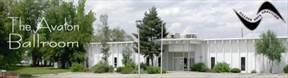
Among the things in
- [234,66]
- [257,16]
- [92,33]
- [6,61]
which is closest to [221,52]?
[234,66]

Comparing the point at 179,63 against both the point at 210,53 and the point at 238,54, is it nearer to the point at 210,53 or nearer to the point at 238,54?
the point at 210,53

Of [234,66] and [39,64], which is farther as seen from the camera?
[39,64]

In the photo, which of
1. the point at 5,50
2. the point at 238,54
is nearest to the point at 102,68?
the point at 5,50

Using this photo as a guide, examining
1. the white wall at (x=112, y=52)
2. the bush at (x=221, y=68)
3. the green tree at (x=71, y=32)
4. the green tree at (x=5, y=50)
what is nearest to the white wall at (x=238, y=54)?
the bush at (x=221, y=68)

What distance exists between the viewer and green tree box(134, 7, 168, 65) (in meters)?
63.7

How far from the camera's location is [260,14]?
50094 mm

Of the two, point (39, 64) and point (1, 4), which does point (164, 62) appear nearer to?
point (1, 4)

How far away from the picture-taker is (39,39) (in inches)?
3019

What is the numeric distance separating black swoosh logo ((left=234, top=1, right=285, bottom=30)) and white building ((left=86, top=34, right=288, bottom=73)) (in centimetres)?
391

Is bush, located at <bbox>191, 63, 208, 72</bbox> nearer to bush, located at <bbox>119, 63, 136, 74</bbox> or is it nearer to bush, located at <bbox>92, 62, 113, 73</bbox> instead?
bush, located at <bbox>119, 63, 136, 74</bbox>

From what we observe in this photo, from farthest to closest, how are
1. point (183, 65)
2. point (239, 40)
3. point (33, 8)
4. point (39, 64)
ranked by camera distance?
point (39, 64) < point (33, 8) < point (183, 65) < point (239, 40)

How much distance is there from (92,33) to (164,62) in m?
12.2

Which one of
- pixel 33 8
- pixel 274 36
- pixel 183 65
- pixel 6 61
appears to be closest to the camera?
pixel 6 61

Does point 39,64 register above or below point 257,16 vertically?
below
